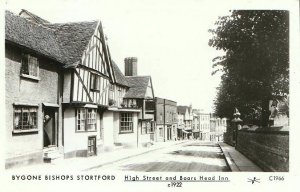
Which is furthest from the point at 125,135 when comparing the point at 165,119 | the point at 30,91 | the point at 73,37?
the point at 165,119

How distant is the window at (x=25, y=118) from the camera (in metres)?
11.1

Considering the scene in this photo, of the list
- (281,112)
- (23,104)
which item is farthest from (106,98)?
(281,112)

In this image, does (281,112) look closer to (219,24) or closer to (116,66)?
(116,66)

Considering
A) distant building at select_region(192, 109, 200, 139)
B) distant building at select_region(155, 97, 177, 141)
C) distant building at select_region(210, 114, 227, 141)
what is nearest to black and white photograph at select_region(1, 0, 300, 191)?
distant building at select_region(155, 97, 177, 141)

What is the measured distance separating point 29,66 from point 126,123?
42.9ft

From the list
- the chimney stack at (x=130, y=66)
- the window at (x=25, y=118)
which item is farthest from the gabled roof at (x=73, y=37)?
the chimney stack at (x=130, y=66)

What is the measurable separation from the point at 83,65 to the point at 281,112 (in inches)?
648

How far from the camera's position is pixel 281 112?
25.4 m

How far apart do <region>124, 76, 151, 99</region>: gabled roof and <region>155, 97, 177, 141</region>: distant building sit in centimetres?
739

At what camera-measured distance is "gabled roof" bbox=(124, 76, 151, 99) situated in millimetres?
29395

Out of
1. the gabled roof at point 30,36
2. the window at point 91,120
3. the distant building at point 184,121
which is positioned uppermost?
the gabled roof at point 30,36

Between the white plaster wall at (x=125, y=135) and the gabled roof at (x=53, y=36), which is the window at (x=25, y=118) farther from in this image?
the white plaster wall at (x=125, y=135)

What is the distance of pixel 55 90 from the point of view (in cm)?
1395
